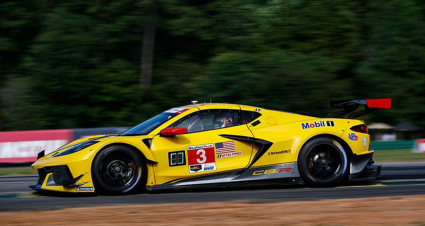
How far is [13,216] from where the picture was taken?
6.81 m

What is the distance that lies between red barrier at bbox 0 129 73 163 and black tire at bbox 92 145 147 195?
786cm

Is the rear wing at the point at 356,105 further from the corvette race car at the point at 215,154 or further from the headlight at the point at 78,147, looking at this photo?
the headlight at the point at 78,147

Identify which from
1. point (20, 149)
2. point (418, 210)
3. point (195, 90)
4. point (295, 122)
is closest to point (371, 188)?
point (295, 122)

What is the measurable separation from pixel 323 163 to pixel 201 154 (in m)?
1.80

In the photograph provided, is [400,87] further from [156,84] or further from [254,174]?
[254,174]

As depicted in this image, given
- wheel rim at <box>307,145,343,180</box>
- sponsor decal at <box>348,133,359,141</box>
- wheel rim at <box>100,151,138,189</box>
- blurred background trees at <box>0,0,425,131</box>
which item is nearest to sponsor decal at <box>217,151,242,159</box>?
wheel rim at <box>307,145,343,180</box>

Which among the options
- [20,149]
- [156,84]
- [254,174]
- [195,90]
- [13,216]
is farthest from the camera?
[156,84]

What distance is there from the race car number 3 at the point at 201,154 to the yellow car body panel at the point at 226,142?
0.01m

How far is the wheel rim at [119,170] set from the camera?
820 cm

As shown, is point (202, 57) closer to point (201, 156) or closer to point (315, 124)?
point (315, 124)

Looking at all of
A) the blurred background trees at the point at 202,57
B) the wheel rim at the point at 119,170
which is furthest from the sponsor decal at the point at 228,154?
the blurred background trees at the point at 202,57

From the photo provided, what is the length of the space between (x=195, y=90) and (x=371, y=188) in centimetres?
2304

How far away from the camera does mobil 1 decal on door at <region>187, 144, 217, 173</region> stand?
328 inches

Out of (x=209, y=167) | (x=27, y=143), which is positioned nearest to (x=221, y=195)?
(x=209, y=167)
